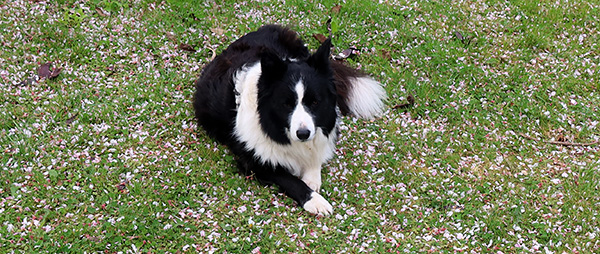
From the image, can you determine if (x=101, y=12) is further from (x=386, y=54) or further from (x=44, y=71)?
(x=386, y=54)

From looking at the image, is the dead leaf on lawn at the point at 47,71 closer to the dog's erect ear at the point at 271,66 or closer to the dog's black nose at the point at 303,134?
the dog's erect ear at the point at 271,66

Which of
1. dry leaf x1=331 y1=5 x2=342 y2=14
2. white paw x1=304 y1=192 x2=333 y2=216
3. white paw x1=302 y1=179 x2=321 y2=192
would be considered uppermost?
dry leaf x1=331 y1=5 x2=342 y2=14

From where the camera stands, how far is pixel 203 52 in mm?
6527

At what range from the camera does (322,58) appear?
405 centimetres

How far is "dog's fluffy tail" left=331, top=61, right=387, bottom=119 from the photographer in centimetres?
552

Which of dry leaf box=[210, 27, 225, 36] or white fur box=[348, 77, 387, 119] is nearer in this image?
white fur box=[348, 77, 387, 119]

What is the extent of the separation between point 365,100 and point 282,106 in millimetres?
1819

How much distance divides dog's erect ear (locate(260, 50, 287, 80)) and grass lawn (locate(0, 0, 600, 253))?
1.16 meters

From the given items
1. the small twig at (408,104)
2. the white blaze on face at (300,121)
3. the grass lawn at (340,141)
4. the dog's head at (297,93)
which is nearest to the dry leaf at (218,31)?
the grass lawn at (340,141)

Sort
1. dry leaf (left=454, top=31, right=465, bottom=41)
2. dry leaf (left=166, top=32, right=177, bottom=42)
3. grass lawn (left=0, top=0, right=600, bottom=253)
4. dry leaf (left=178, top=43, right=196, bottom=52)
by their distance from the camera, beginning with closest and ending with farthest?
grass lawn (left=0, top=0, right=600, bottom=253), dry leaf (left=178, top=43, right=196, bottom=52), dry leaf (left=166, top=32, right=177, bottom=42), dry leaf (left=454, top=31, right=465, bottom=41)

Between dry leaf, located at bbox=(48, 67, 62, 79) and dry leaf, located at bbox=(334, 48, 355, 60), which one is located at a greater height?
dry leaf, located at bbox=(334, 48, 355, 60)

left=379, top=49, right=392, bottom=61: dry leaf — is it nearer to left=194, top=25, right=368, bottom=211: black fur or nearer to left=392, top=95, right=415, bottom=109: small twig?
left=392, top=95, right=415, bottom=109: small twig

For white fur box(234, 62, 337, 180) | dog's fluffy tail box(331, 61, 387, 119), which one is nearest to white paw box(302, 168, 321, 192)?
white fur box(234, 62, 337, 180)

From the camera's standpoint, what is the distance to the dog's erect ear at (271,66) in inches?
153
